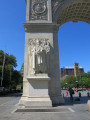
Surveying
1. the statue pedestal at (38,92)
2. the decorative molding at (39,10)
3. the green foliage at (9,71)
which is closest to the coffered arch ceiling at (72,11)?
the decorative molding at (39,10)

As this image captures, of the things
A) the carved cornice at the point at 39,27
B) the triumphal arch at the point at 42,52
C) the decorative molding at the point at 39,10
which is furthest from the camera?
the decorative molding at the point at 39,10

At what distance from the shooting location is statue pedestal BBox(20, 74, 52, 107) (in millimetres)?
10086

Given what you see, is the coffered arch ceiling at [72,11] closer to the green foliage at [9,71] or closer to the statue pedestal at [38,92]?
the statue pedestal at [38,92]

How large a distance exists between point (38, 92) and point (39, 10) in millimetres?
9553

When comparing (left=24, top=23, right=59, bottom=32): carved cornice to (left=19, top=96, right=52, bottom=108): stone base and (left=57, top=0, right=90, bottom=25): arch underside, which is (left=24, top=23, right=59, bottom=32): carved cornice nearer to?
(left=57, top=0, right=90, bottom=25): arch underside

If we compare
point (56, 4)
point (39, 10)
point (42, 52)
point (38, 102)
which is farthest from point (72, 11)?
point (38, 102)

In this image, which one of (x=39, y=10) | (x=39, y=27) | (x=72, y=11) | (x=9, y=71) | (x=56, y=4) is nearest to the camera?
(x=39, y=27)

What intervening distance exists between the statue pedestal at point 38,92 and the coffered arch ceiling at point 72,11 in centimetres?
759

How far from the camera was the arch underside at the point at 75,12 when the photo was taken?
51.4 ft

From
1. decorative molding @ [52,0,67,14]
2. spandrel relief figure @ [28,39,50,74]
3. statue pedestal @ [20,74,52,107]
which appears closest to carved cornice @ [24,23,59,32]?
decorative molding @ [52,0,67,14]

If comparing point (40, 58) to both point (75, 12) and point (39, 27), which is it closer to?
point (39, 27)

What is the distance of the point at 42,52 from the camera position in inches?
449

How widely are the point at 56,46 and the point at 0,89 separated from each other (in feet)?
86.9

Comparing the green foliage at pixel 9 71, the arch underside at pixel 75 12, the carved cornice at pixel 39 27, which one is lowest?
the green foliage at pixel 9 71
